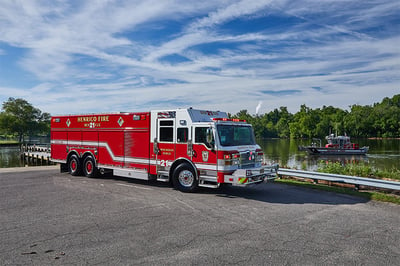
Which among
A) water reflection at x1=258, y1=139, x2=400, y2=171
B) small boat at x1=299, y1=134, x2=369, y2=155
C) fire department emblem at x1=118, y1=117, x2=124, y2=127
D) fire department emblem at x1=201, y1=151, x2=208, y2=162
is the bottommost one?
water reflection at x1=258, y1=139, x2=400, y2=171

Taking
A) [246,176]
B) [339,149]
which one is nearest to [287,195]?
[246,176]

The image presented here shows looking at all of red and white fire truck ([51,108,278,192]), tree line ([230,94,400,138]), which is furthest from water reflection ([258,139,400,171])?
tree line ([230,94,400,138])

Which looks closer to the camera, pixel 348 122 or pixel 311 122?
pixel 348 122

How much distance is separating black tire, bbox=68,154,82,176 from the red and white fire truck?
0.07 m

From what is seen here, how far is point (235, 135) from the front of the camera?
11.4m

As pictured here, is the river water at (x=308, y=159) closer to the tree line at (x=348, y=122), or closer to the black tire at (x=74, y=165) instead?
the black tire at (x=74, y=165)

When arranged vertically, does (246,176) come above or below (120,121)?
below

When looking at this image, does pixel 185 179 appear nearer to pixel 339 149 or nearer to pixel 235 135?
pixel 235 135

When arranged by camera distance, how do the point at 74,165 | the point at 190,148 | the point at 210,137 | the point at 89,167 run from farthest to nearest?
the point at 74,165, the point at 89,167, the point at 190,148, the point at 210,137

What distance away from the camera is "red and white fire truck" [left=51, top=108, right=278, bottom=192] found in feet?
35.2

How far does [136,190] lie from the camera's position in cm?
1185

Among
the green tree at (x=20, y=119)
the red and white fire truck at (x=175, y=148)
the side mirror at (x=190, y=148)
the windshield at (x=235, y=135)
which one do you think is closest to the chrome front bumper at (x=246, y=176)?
the red and white fire truck at (x=175, y=148)

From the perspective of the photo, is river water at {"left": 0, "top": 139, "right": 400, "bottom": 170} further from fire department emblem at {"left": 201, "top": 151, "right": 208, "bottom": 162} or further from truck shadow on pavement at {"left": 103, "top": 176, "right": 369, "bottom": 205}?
fire department emblem at {"left": 201, "top": 151, "right": 208, "bottom": 162}

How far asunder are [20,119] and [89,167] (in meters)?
93.5
